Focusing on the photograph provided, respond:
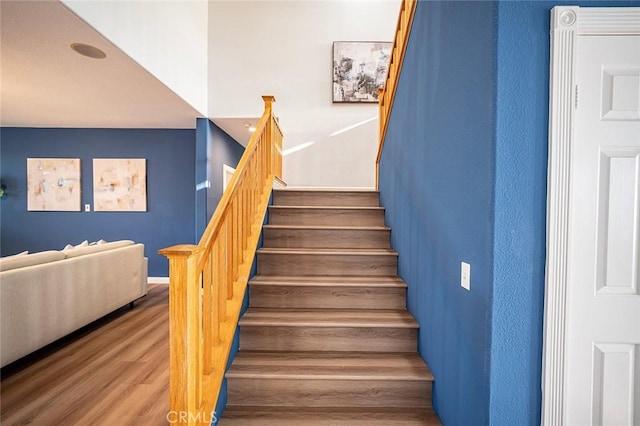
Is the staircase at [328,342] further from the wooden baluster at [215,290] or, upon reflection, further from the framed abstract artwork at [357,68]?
the framed abstract artwork at [357,68]

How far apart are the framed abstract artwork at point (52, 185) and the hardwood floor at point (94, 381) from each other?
10.5ft

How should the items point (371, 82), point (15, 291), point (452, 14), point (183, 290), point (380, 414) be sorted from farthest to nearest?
1. point (371, 82)
2. point (15, 291)
3. point (380, 414)
4. point (452, 14)
5. point (183, 290)

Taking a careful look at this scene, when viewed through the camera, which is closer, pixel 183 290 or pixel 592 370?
pixel 592 370

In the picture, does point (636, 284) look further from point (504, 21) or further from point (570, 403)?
point (504, 21)

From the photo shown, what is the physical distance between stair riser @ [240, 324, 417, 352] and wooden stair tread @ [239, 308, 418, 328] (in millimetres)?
32

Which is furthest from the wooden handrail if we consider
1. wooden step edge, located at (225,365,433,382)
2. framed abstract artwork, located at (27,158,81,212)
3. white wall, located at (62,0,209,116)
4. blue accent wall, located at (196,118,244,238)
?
framed abstract artwork, located at (27,158,81,212)

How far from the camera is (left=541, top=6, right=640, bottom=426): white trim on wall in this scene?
1.11 meters

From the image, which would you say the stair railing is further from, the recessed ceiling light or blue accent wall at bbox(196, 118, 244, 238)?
blue accent wall at bbox(196, 118, 244, 238)

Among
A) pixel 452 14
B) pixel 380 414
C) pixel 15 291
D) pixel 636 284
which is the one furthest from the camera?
pixel 15 291

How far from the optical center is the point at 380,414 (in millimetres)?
1699

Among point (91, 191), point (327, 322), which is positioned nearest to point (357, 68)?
point (327, 322)

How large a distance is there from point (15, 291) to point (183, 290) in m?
2.05

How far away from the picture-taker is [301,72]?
4902 mm

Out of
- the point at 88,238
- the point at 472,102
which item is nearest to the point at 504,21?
the point at 472,102
